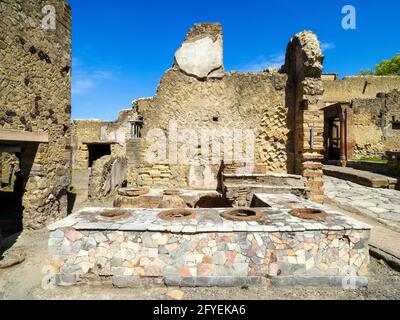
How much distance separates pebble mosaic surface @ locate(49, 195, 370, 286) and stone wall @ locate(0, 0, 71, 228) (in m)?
3.43

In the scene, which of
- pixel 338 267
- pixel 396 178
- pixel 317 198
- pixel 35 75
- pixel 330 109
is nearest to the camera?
pixel 338 267

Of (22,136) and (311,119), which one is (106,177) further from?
(311,119)

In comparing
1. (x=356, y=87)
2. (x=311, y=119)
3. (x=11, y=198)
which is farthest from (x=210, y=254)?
(x=356, y=87)

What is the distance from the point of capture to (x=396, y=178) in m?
9.58

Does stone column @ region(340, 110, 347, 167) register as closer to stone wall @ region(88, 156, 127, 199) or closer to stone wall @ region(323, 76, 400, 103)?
stone wall @ region(323, 76, 400, 103)

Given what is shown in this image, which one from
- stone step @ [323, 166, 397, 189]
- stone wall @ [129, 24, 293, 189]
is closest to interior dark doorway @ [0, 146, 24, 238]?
stone wall @ [129, 24, 293, 189]

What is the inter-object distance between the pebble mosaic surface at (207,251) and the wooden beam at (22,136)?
101 inches

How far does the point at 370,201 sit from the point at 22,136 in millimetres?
8921

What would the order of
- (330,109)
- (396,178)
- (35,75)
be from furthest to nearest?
(330,109)
(396,178)
(35,75)

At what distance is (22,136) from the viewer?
5.59 metres

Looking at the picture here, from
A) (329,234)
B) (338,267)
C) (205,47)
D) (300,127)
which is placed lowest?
(338,267)

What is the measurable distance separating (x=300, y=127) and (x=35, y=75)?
6725mm

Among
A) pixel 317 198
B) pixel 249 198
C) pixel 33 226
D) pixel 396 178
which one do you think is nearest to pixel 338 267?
pixel 249 198
